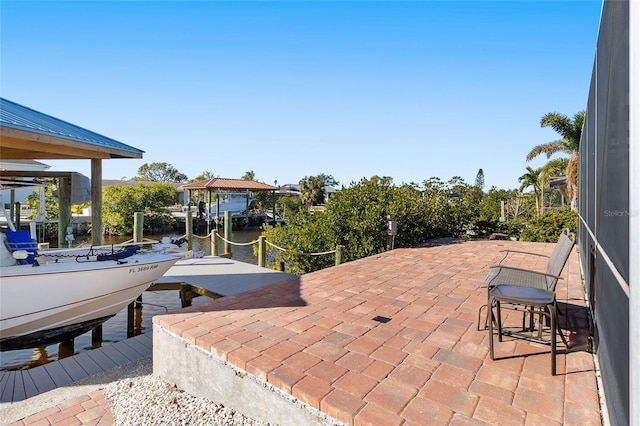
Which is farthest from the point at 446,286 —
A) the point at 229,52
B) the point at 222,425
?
the point at 229,52

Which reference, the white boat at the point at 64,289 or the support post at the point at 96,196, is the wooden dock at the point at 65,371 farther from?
the support post at the point at 96,196

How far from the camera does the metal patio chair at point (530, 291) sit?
95.7 inches

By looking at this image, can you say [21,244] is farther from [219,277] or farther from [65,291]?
[219,277]

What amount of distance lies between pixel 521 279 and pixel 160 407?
3258mm

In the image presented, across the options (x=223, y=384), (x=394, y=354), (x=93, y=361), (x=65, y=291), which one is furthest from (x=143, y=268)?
(x=394, y=354)

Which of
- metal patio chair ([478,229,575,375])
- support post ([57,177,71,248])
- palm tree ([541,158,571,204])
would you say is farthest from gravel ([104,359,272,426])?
palm tree ([541,158,571,204])

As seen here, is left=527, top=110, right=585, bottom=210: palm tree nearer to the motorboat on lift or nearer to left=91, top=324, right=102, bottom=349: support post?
the motorboat on lift

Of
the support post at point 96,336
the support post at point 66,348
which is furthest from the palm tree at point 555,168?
the support post at point 66,348

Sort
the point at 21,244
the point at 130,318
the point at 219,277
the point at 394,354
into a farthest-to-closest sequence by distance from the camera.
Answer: the point at 219,277 < the point at 130,318 < the point at 21,244 < the point at 394,354

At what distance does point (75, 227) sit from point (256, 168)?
3838cm

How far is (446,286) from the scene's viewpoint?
15.8 feet

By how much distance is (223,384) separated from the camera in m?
2.73

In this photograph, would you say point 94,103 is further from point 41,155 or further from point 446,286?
point 446,286

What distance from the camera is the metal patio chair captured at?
2.43 metres
